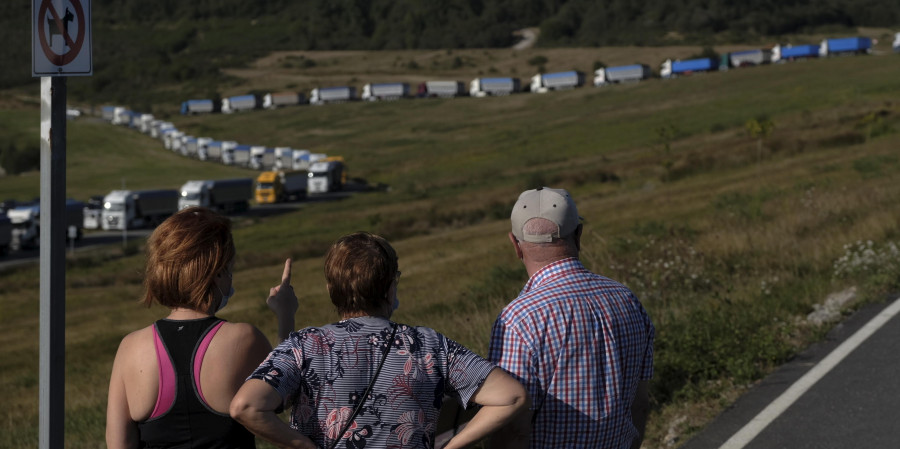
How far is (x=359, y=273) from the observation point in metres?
3.70

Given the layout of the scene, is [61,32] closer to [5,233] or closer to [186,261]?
[186,261]

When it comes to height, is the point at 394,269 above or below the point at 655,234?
above

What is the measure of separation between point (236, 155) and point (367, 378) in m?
105

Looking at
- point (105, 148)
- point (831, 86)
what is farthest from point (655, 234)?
point (105, 148)

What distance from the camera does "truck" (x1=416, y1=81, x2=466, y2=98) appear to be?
13925cm

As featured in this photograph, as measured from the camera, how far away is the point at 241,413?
3.46m

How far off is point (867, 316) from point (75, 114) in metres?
137

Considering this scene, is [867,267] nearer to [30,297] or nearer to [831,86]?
[30,297]

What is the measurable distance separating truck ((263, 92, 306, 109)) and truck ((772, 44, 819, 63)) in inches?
2420

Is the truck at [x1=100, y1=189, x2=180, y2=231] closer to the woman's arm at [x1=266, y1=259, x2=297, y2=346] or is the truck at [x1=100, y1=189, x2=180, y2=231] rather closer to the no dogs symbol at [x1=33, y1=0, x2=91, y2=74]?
the no dogs symbol at [x1=33, y1=0, x2=91, y2=74]

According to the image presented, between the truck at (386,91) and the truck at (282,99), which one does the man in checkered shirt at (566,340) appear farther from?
the truck at (282,99)

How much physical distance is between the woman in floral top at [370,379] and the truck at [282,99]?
468 ft

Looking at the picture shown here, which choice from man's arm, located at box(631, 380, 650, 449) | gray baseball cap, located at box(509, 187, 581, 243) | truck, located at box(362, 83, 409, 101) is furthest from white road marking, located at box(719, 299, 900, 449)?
truck, located at box(362, 83, 409, 101)

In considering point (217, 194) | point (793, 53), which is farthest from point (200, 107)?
point (217, 194)
